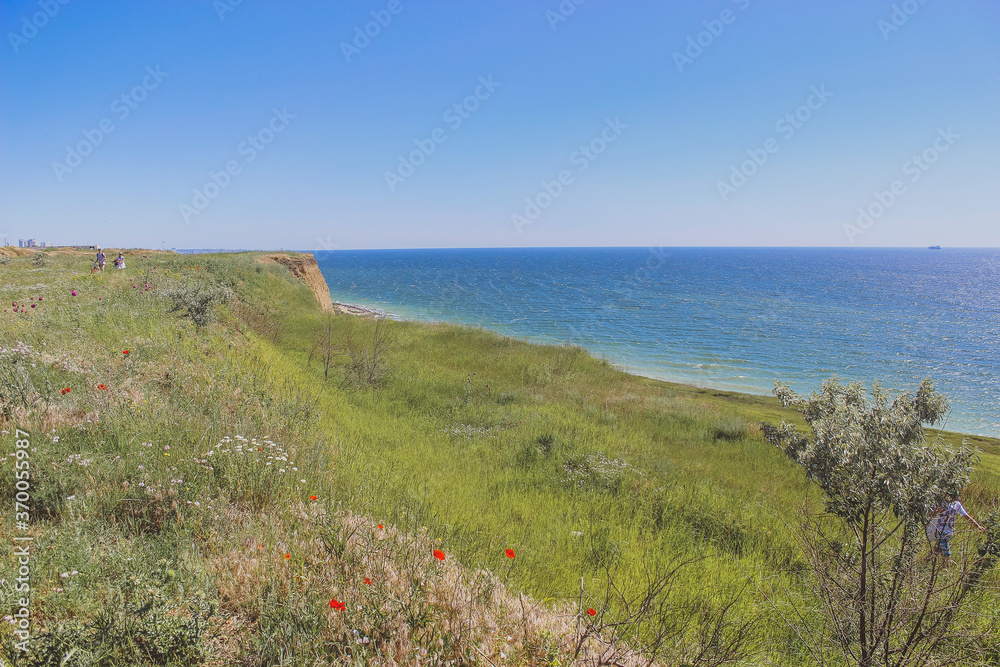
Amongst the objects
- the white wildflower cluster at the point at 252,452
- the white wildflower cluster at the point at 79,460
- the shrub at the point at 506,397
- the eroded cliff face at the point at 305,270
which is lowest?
the shrub at the point at 506,397

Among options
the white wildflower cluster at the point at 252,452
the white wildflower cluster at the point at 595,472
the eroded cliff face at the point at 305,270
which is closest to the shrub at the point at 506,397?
the white wildflower cluster at the point at 595,472

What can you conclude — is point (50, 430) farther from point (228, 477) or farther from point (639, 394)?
point (639, 394)

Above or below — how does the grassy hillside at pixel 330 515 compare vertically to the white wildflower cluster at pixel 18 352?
below

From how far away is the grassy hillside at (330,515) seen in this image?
2557mm

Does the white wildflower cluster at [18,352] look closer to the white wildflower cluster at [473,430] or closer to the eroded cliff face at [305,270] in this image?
the white wildflower cluster at [473,430]

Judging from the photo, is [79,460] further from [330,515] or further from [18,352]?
[18,352]

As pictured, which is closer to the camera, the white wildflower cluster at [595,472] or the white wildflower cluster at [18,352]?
the white wildflower cluster at [18,352]

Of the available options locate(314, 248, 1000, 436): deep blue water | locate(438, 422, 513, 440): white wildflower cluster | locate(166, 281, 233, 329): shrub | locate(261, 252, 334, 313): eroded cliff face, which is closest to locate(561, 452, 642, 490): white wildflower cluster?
locate(438, 422, 513, 440): white wildflower cluster

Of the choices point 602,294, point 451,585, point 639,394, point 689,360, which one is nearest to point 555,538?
point 451,585

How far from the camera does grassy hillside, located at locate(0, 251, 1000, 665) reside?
8.39 ft

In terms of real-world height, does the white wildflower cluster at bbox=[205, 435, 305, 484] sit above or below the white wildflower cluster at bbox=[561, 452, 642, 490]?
above

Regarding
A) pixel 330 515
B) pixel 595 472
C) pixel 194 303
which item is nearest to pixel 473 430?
pixel 595 472

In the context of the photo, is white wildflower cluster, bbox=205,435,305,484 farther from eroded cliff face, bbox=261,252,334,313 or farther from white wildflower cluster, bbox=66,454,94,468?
eroded cliff face, bbox=261,252,334,313

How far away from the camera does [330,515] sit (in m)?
3.77
